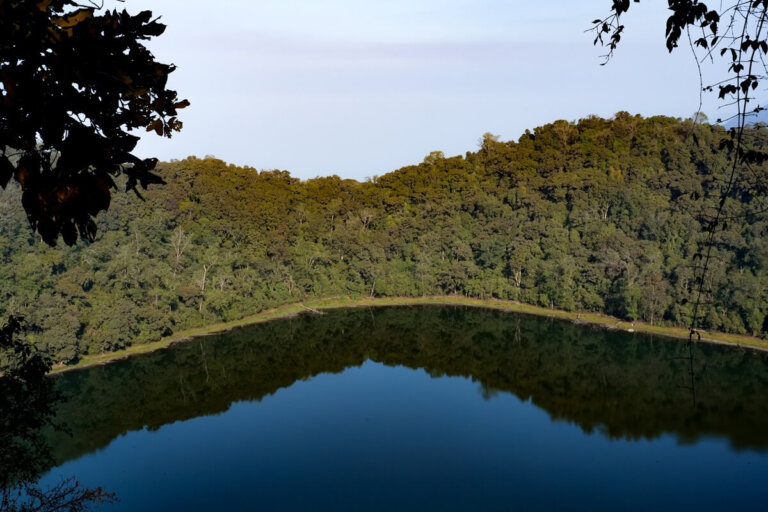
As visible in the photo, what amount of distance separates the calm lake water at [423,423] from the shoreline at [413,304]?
0.85 m

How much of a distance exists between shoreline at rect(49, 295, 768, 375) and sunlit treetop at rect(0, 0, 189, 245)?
24306mm

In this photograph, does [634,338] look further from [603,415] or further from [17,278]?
[17,278]

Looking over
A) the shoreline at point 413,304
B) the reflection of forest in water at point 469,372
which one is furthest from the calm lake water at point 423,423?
the shoreline at point 413,304

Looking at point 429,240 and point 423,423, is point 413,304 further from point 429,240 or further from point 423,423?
point 423,423

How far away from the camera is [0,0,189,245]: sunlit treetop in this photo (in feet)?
5.38

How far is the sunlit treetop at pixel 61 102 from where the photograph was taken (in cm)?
164

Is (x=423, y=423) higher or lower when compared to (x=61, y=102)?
lower

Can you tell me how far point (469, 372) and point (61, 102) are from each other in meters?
23.8

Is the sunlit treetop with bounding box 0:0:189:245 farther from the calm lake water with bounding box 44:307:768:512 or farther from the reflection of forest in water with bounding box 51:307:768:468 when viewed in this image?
the reflection of forest in water with bounding box 51:307:768:468

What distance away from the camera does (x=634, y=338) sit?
2597 centimetres

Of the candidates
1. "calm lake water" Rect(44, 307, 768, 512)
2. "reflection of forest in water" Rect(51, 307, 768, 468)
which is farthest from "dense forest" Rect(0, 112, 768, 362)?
"calm lake water" Rect(44, 307, 768, 512)

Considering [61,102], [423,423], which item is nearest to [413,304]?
[423,423]

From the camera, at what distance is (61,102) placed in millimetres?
1732

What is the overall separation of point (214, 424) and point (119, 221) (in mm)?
17449
